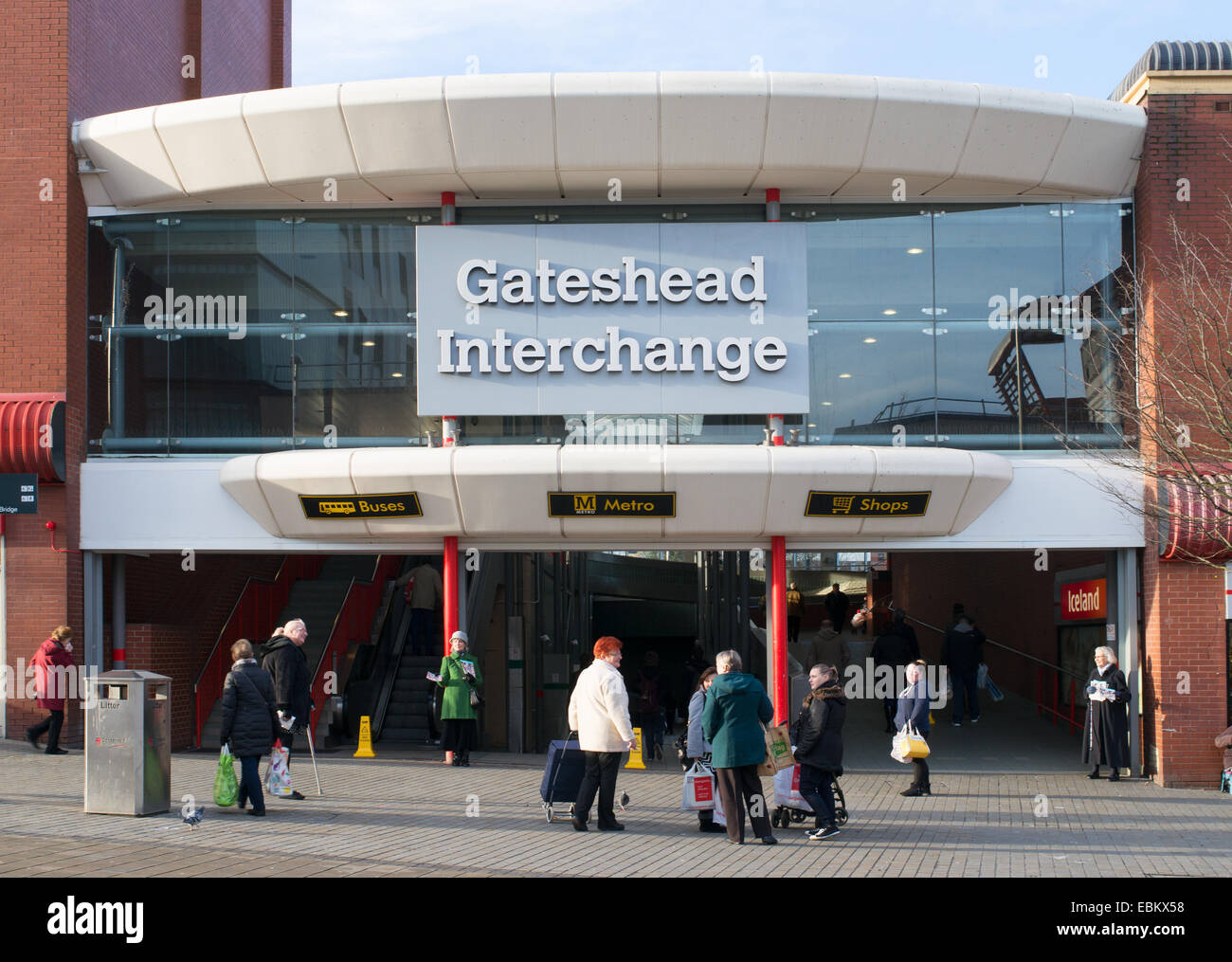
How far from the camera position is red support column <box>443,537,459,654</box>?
15.8m

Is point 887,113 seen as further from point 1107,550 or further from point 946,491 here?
point 1107,550

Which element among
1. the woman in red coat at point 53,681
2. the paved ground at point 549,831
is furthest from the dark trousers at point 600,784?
the woman in red coat at point 53,681

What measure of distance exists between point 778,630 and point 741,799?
5370 mm

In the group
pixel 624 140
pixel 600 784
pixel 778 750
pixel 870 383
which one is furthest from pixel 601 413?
pixel 600 784

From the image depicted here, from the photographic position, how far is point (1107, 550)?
1647 cm

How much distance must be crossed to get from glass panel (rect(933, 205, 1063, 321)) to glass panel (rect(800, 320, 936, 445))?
0.55m

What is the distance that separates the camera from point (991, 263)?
53.1ft

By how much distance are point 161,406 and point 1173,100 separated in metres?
13.0

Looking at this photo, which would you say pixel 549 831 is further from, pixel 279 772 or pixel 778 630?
pixel 778 630

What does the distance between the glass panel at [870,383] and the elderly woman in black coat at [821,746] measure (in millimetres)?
5411

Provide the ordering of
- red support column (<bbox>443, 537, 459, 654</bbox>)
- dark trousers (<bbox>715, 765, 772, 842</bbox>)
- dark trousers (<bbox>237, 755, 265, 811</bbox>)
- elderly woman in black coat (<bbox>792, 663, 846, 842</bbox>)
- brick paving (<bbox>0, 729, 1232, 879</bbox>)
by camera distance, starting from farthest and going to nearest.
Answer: red support column (<bbox>443, 537, 459, 654</bbox>) → dark trousers (<bbox>237, 755, 265, 811</bbox>) → elderly woman in black coat (<bbox>792, 663, 846, 842</bbox>) → dark trousers (<bbox>715, 765, 772, 842</bbox>) → brick paving (<bbox>0, 729, 1232, 879</bbox>)

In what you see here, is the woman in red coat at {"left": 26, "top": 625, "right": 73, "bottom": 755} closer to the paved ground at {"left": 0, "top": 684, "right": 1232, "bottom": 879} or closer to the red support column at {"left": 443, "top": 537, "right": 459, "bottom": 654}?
the paved ground at {"left": 0, "top": 684, "right": 1232, "bottom": 879}

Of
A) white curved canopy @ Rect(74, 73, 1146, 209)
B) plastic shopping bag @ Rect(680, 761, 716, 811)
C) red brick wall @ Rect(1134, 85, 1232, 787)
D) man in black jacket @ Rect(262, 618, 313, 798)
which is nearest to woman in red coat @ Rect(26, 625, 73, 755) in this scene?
man in black jacket @ Rect(262, 618, 313, 798)

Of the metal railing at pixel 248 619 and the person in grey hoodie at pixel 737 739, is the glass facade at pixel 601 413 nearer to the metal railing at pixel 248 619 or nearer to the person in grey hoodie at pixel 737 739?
the metal railing at pixel 248 619
